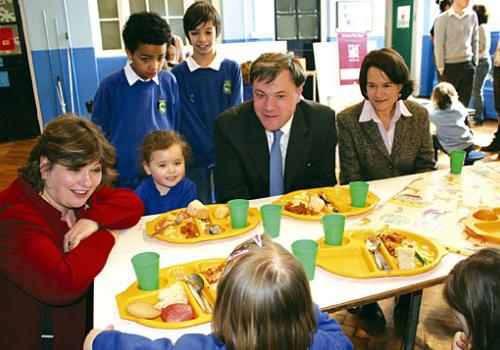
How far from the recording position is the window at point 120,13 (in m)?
6.76

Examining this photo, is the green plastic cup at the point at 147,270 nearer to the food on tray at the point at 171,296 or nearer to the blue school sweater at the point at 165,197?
the food on tray at the point at 171,296

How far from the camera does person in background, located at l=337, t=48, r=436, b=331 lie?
7.89ft

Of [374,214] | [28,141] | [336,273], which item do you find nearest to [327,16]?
[28,141]

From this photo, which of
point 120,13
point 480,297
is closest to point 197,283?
point 480,297

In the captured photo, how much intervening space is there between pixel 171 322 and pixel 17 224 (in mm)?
555

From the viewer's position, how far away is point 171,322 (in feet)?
3.89

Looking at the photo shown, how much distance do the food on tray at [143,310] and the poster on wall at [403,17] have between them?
9.24 meters

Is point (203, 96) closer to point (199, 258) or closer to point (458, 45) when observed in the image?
point (199, 258)

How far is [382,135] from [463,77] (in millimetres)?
3938

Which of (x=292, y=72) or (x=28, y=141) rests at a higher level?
(x=292, y=72)

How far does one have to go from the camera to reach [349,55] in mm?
6863

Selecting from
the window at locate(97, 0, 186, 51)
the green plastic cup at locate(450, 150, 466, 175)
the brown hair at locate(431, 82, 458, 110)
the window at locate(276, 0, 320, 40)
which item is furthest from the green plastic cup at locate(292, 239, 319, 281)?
the window at locate(276, 0, 320, 40)

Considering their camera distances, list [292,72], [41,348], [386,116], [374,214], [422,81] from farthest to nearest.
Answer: [422,81] < [386,116] < [292,72] < [374,214] < [41,348]

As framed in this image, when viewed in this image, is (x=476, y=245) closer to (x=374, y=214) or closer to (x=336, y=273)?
(x=374, y=214)
